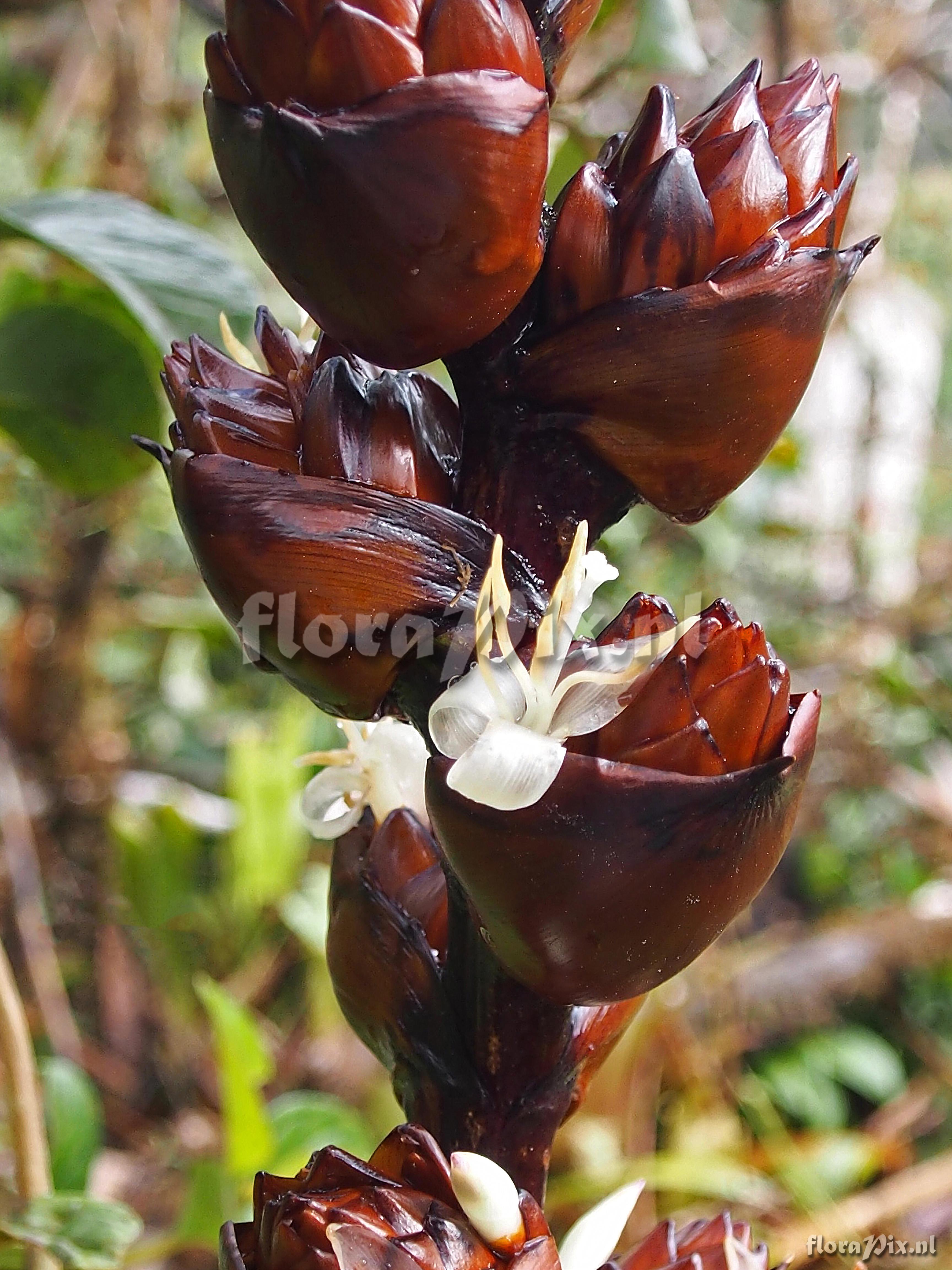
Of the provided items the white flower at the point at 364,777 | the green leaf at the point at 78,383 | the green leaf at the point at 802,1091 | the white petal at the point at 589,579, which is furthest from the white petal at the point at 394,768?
the green leaf at the point at 802,1091

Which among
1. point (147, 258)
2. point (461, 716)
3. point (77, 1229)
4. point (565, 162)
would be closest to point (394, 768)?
point (461, 716)

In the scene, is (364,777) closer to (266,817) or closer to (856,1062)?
(266,817)

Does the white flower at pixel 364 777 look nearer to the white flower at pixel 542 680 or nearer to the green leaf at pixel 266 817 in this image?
the white flower at pixel 542 680

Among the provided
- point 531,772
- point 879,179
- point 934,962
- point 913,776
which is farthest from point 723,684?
point 879,179

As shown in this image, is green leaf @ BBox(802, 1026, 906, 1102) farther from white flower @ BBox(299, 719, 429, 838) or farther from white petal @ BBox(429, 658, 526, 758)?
white petal @ BBox(429, 658, 526, 758)

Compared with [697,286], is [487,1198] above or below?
below
